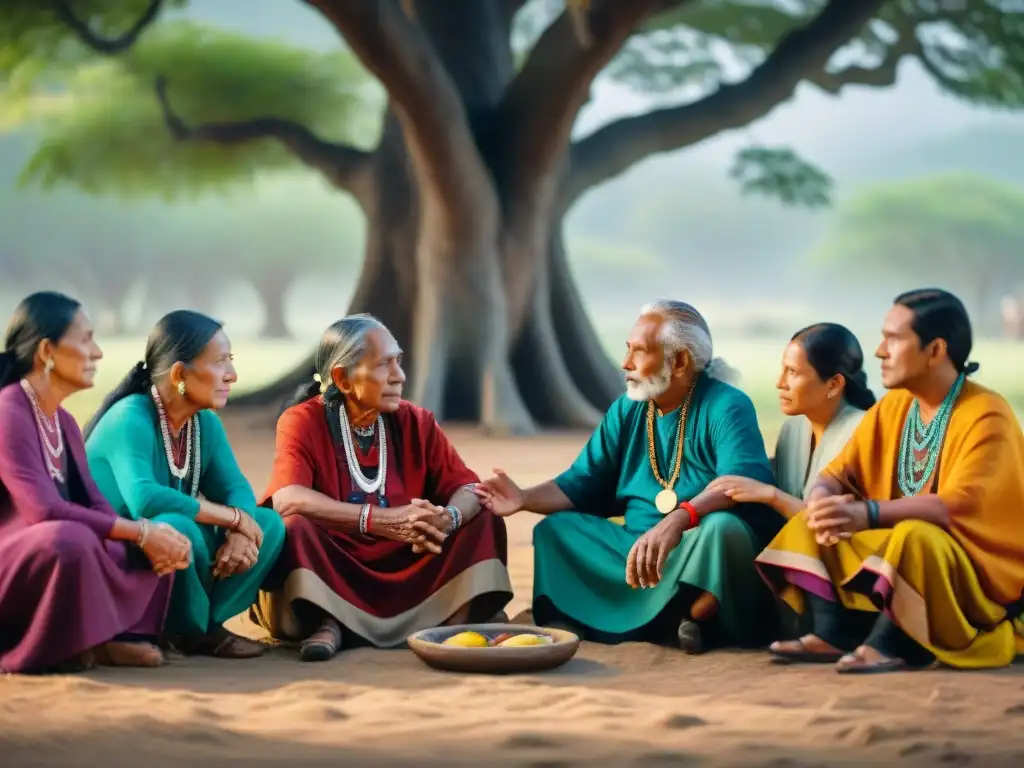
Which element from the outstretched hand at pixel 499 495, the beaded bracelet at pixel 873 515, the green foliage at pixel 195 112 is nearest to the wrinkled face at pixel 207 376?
the outstretched hand at pixel 499 495

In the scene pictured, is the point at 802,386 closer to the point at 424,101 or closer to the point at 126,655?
the point at 126,655

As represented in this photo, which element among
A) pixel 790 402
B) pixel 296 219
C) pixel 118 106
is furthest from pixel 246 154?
pixel 296 219

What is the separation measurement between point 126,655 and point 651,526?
1.89m

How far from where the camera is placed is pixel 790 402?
5.38 m

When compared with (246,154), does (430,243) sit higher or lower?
lower

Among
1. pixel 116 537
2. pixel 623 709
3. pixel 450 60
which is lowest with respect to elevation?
pixel 623 709

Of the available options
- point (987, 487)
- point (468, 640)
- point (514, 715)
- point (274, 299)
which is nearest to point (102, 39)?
point (468, 640)

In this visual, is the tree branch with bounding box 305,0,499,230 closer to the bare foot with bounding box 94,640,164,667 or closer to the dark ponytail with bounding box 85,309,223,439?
the dark ponytail with bounding box 85,309,223,439

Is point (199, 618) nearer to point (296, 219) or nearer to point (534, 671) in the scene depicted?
point (534, 671)

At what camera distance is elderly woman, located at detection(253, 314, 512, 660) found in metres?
5.22

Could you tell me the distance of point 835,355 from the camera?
17.6 feet

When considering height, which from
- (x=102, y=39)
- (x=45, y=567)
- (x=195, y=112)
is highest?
(x=195, y=112)

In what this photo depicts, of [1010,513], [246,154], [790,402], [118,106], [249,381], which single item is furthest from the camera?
[249,381]

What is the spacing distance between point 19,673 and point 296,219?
48.7m
